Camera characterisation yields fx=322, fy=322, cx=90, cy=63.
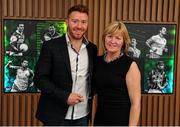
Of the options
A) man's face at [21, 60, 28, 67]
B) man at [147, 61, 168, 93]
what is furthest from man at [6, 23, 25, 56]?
man at [147, 61, 168, 93]

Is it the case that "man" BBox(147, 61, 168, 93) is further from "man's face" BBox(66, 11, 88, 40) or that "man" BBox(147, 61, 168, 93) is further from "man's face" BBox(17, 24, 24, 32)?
"man's face" BBox(66, 11, 88, 40)

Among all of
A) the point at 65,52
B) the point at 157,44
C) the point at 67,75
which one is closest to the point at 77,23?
the point at 65,52

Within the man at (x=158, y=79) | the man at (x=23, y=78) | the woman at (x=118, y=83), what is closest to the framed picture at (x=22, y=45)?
the man at (x=23, y=78)

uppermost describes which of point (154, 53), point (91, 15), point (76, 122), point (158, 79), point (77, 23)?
point (91, 15)

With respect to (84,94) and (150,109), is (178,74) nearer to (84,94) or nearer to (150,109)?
(150,109)

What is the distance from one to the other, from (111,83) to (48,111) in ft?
1.71

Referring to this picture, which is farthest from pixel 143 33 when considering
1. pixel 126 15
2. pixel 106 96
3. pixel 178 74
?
pixel 106 96

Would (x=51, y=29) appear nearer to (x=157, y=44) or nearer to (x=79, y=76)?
(x=157, y=44)

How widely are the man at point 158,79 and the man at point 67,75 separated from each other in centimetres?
202

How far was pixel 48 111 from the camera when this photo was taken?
2.38 metres

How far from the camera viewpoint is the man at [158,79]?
170 inches

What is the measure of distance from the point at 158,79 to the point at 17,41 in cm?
193

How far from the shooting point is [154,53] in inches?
168

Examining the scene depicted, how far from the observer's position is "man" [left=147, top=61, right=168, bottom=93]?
4.31 m
